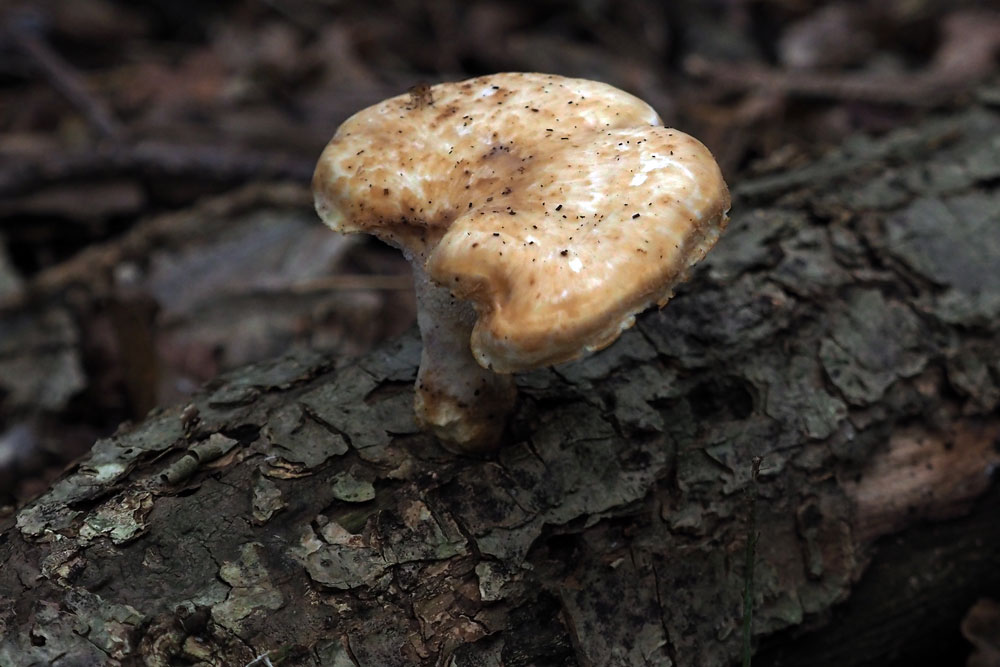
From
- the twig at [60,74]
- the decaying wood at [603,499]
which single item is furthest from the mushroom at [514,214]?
the twig at [60,74]

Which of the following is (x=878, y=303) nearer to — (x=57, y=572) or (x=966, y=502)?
(x=966, y=502)

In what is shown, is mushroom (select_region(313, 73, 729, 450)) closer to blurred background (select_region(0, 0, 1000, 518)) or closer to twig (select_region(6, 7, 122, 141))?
blurred background (select_region(0, 0, 1000, 518))

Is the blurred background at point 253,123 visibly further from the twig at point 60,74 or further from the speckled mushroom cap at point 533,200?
the speckled mushroom cap at point 533,200

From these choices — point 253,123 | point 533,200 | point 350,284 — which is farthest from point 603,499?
point 253,123

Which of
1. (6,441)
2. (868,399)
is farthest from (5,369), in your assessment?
(868,399)

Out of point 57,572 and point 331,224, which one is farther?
point 331,224

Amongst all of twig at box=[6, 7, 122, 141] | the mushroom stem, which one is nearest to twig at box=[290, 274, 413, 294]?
twig at box=[6, 7, 122, 141]
